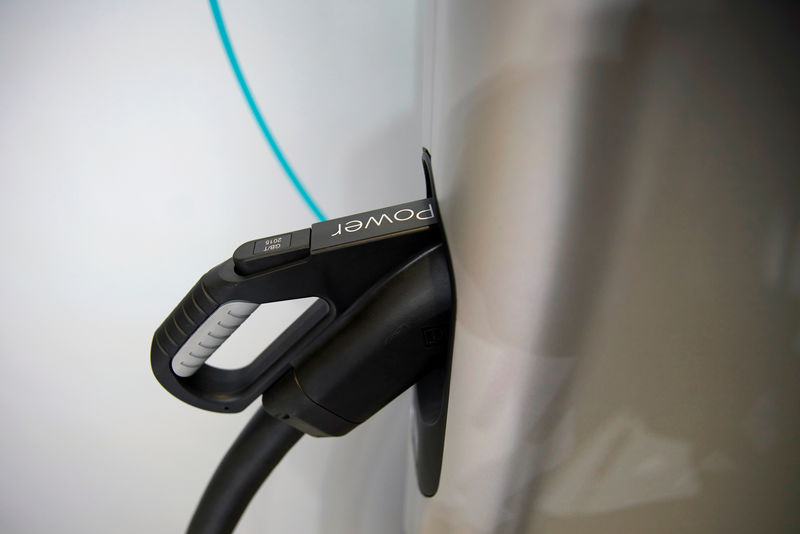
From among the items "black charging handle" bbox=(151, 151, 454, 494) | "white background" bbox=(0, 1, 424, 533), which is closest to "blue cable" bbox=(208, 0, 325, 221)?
"white background" bbox=(0, 1, 424, 533)

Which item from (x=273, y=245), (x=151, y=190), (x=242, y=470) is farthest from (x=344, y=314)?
(x=151, y=190)

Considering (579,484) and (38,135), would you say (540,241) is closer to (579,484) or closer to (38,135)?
A: (579,484)

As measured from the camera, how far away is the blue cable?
1.38ft

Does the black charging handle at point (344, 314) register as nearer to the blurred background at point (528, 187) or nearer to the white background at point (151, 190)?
the blurred background at point (528, 187)

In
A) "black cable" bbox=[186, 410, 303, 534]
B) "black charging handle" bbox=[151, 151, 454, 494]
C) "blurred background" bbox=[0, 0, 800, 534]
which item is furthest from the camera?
"black cable" bbox=[186, 410, 303, 534]

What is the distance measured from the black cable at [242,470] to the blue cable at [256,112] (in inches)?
7.6

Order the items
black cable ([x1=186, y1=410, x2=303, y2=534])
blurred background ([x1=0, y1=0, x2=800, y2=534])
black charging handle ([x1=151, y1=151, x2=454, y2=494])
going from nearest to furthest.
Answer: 1. blurred background ([x1=0, y1=0, x2=800, y2=534])
2. black charging handle ([x1=151, y1=151, x2=454, y2=494])
3. black cable ([x1=186, y1=410, x2=303, y2=534])

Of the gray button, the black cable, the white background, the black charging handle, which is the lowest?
the black cable

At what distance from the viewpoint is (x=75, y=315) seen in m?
0.52

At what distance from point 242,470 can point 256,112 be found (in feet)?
0.90

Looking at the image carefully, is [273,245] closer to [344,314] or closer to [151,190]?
[344,314]

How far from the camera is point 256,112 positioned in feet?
1.52

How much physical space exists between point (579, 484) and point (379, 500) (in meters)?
0.41

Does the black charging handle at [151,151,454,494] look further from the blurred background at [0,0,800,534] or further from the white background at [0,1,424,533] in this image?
the white background at [0,1,424,533]
